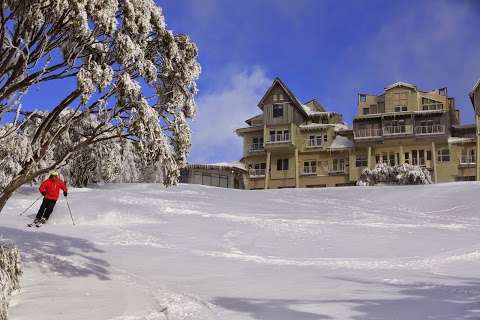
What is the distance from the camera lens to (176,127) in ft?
36.9

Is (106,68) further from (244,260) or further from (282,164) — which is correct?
(282,164)

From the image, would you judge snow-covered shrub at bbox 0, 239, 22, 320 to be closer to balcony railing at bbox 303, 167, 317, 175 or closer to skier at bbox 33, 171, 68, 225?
skier at bbox 33, 171, 68, 225

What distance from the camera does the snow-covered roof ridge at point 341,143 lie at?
187 ft

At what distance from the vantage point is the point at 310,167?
5822 cm

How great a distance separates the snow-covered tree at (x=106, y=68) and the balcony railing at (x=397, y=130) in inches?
1824

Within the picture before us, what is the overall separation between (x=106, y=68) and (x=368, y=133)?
4862cm

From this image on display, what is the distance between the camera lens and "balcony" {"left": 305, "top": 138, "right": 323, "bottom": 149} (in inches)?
2287

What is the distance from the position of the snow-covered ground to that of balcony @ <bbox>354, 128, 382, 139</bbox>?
2950cm

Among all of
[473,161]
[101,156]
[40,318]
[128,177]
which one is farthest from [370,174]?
[40,318]

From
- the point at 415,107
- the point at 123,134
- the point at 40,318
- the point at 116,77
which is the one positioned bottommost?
the point at 40,318

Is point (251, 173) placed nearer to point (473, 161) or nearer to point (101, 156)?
point (473, 161)

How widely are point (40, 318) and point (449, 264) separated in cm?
885

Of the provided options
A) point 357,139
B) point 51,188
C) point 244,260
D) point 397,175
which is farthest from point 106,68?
point 357,139

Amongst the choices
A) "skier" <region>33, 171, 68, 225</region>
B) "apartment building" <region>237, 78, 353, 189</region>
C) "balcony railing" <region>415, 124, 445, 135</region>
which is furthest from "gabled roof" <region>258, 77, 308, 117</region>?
"skier" <region>33, 171, 68, 225</region>
